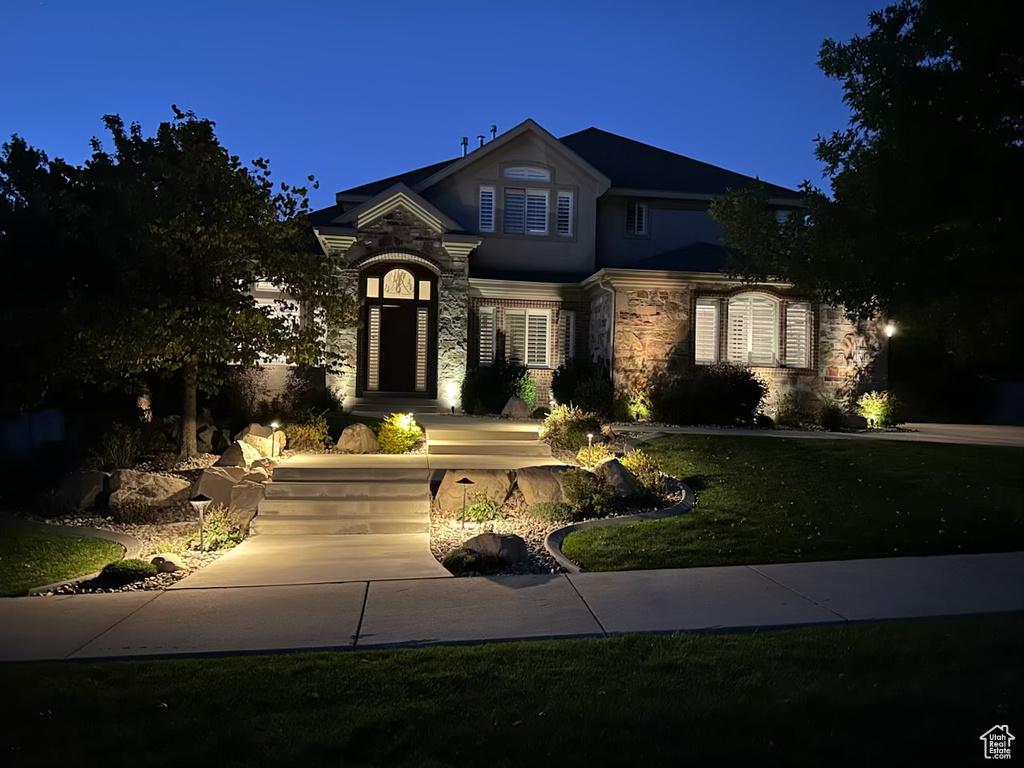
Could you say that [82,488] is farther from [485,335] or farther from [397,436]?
[485,335]

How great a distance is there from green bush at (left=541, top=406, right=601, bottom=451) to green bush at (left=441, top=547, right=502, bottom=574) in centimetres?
564

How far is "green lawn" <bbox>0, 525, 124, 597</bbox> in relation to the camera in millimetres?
7230

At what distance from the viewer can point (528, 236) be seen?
21203 mm

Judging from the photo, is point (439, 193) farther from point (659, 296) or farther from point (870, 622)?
point (870, 622)

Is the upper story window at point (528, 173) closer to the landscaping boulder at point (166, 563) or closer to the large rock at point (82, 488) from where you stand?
the large rock at point (82, 488)

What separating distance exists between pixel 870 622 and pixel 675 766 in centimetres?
282

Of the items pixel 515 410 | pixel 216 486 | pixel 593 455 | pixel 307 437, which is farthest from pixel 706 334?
pixel 216 486

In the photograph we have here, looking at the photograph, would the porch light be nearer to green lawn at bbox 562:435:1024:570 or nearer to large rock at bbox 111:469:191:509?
large rock at bbox 111:469:191:509

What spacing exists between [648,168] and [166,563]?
1952 centimetres

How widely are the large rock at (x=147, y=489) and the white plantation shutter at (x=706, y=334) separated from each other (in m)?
12.7

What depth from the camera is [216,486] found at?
10.2m

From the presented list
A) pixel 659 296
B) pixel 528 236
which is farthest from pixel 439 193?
pixel 659 296

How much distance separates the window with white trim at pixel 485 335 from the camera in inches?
795

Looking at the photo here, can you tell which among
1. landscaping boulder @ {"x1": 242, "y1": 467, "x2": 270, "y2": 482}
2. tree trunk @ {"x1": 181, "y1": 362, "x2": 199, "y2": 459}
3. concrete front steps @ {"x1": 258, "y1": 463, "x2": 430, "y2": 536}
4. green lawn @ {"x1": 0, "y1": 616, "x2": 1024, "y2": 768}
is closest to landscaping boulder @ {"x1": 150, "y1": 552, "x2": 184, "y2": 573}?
concrete front steps @ {"x1": 258, "y1": 463, "x2": 430, "y2": 536}
